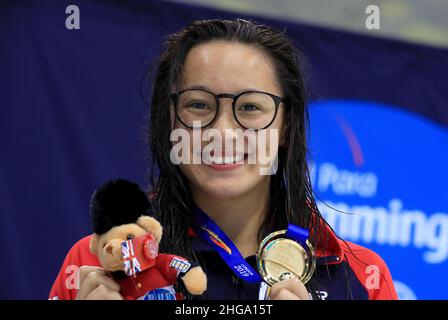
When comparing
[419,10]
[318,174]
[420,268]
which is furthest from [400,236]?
[419,10]

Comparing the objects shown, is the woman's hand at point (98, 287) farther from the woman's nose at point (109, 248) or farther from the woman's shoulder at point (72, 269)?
the woman's shoulder at point (72, 269)

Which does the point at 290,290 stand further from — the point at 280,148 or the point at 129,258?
the point at 280,148

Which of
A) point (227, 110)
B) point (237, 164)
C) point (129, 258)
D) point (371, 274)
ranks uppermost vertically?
point (227, 110)

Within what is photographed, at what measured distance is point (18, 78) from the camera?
2469mm

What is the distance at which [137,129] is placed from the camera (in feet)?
8.70

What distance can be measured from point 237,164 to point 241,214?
0.56ft

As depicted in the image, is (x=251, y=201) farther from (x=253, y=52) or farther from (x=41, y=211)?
(x=41, y=211)

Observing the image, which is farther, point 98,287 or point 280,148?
point 280,148

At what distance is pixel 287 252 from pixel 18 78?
155 centimetres

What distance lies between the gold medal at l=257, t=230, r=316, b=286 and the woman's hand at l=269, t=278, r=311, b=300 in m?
0.09

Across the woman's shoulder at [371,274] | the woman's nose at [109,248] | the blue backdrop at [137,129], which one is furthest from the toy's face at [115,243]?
the blue backdrop at [137,129]

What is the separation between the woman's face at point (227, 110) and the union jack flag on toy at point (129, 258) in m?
0.29

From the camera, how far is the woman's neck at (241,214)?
1.44 m

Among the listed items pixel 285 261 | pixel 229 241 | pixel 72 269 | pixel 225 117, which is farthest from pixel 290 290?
pixel 72 269
